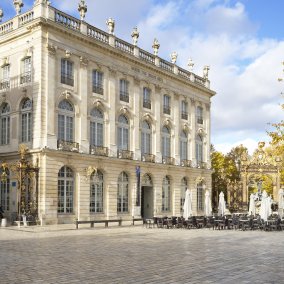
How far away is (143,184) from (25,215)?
12286 millimetres

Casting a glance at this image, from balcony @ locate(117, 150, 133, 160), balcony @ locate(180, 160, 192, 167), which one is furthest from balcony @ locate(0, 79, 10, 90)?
balcony @ locate(180, 160, 192, 167)

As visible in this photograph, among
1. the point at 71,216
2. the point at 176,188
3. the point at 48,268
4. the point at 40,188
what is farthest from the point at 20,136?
the point at 48,268

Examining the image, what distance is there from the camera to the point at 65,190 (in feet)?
102

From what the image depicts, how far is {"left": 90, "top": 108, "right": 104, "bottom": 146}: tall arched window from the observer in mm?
33844

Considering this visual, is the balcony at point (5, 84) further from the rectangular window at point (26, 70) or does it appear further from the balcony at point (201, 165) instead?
the balcony at point (201, 165)

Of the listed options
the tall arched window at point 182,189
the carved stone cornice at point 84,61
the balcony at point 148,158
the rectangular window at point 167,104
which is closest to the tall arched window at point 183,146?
the tall arched window at point 182,189

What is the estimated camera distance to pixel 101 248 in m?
16.8

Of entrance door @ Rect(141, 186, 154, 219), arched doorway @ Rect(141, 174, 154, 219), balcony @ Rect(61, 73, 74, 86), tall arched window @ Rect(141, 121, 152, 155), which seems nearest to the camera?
balcony @ Rect(61, 73, 74, 86)

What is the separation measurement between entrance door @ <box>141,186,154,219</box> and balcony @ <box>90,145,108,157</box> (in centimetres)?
645

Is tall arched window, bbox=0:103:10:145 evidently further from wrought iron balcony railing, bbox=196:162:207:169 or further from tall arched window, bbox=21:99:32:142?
wrought iron balcony railing, bbox=196:162:207:169

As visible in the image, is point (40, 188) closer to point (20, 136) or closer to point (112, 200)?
point (20, 136)

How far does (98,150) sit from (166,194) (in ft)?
32.3

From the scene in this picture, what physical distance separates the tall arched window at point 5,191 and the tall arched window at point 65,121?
4.47 m

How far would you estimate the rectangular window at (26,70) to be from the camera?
3122 cm
